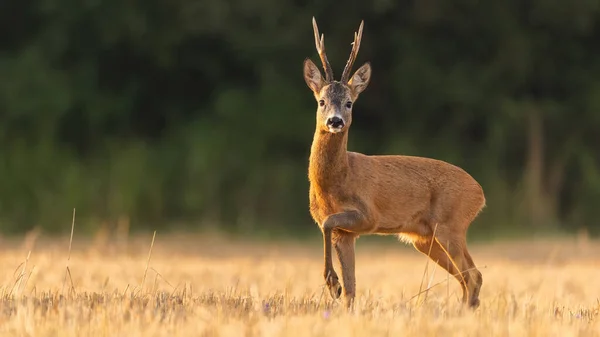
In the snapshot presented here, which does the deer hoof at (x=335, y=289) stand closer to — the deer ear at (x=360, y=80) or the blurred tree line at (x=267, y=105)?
the deer ear at (x=360, y=80)

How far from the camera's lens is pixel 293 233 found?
23.2 metres

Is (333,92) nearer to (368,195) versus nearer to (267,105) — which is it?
(368,195)

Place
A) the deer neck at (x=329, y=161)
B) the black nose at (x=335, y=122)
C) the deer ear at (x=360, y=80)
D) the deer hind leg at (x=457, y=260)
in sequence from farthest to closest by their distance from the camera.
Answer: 1. the deer hind leg at (x=457, y=260)
2. the deer ear at (x=360, y=80)
3. the deer neck at (x=329, y=161)
4. the black nose at (x=335, y=122)

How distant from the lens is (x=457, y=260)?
10227 mm

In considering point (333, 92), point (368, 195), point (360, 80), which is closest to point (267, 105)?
point (360, 80)

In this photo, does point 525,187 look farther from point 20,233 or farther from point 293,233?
point 20,233

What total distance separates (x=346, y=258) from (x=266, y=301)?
3.77 feet

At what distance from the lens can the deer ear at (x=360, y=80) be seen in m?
9.70

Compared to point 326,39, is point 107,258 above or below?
below

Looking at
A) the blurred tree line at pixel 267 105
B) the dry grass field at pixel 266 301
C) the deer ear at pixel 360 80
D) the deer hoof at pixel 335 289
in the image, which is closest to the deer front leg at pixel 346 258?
the dry grass field at pixel 266 301

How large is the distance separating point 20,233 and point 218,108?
451 cm

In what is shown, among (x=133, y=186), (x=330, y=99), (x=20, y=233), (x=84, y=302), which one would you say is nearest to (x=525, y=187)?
(x=133, y=186)

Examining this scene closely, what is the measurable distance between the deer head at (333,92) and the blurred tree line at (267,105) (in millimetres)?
13031

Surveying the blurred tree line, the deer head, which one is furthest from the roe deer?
the blurred tree line
